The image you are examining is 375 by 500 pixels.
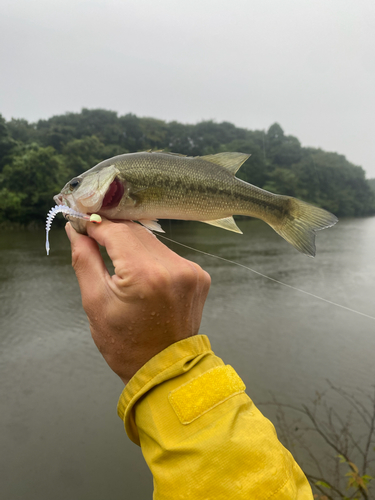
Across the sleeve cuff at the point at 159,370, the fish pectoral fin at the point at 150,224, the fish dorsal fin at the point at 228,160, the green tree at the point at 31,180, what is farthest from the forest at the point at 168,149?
the sleeve cuff at the point at 159,370

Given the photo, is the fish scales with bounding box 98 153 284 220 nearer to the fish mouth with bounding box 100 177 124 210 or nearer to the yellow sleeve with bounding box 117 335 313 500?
the fish mouth with bounding box 100 177 124 210

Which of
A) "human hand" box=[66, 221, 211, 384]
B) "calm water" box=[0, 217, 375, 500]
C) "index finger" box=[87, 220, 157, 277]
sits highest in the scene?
"index finger" box=[87, 220, 157, 277]

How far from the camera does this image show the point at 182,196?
1.38 metres

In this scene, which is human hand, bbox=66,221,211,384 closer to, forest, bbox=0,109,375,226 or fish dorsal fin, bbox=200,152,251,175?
fish dorsal fin, bbox=200,152,251,175

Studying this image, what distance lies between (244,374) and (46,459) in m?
7.17

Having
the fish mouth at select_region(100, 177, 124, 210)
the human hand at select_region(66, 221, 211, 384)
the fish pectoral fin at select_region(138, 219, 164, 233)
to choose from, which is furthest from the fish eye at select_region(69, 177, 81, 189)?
the human hand at select_region(66, 221, 211, 384)

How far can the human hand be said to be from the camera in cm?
83

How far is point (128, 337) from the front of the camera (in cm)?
86

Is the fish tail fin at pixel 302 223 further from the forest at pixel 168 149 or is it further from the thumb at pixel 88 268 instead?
the forest at pixel 168 149

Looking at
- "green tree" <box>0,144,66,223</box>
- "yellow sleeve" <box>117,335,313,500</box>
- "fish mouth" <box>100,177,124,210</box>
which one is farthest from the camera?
"green tree" <box>0,144,66,223</box>

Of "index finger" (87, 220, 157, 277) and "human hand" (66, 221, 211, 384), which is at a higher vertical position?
"index finger" (87, 220, 157, 277)

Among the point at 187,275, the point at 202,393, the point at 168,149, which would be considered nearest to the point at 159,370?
the point at 202,393

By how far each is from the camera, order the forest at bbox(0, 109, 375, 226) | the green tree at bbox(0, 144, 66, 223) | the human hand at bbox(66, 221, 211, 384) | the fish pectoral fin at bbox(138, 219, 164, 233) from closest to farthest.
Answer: the human hand at bbox(66, 221, 211, 384), the fish pectoral fin at bbox(138, 219, 164, 233), the forest at bbox(0, 109, 375, 226), the green tree at bbox(0, 144, 66, 223)

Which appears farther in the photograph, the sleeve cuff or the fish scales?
the fish scales
